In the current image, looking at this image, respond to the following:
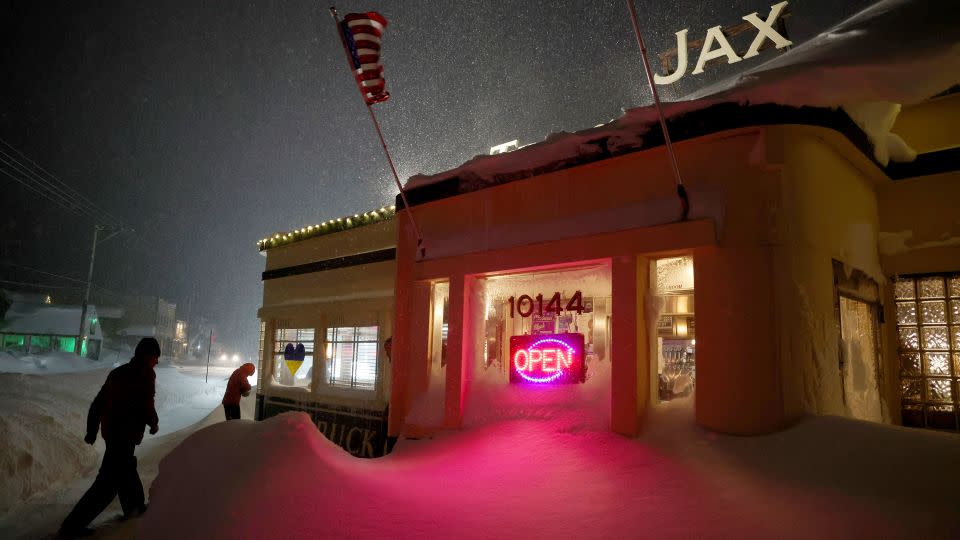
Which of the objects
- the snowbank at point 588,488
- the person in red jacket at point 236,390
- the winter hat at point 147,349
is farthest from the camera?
the person in red jacket at point 236,390

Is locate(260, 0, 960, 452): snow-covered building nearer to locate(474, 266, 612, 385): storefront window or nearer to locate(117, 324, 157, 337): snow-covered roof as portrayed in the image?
locate(474, 266, 612, 385): storefront window

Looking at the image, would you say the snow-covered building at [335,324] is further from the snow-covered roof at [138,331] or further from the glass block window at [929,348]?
the snow-covered roof at [138,331]

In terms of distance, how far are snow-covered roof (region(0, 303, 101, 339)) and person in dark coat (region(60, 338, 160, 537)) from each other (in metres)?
41.2

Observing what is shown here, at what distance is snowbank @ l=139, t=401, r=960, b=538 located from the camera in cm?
377

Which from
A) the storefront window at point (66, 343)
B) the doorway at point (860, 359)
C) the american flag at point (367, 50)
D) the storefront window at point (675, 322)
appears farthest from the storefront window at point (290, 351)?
the storefront window at point (66, 343)

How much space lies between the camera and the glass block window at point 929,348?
7547 mm

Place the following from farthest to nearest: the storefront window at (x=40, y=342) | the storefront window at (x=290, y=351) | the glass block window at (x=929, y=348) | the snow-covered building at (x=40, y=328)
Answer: the storefront window at (x=40, y=342) → the snow-covered building at (x=40, y=328) → the storefront window at (x=290, y=351) → the glass block window at (x=929, y=348)

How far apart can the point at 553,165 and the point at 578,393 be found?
317 cm

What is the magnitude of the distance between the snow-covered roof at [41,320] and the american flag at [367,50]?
42483mm

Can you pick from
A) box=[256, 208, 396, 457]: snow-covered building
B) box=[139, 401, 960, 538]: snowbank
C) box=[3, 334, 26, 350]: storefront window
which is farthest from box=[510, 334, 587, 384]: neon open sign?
box=[3, 334, 26, 350]: storefront window

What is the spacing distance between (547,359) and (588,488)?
8.92 ft

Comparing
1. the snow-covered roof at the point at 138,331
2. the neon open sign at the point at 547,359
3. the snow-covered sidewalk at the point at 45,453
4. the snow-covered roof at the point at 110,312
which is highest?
the snow-covered roof at the point at 110,312

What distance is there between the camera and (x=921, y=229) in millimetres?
7629

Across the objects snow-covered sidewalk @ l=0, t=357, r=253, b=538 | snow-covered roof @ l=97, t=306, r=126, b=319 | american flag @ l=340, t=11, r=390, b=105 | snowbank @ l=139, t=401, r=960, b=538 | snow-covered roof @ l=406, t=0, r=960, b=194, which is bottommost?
snow-covered sidewalk @ l=0, t=357, r=253, b=538
